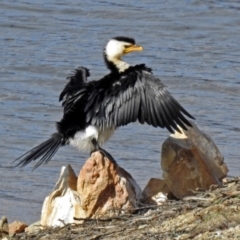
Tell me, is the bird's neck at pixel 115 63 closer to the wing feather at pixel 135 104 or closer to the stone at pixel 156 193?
the wing feather at pixel 135 104

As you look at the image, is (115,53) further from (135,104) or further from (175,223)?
(175,223)

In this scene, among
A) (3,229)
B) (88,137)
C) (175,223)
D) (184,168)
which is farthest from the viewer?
(88,137)

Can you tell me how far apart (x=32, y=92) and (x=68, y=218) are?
4.73 metres

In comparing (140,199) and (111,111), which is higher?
(111,111)

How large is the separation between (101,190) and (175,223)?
3.46ft

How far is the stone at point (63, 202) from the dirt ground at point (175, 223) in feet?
0.94

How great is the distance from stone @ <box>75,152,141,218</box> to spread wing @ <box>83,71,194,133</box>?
1.75 ft

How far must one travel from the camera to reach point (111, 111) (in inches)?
283

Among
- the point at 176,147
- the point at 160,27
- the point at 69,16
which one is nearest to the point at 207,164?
the point at 176,147

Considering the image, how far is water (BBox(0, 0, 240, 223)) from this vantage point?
9133mm

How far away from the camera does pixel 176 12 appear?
1505 cm

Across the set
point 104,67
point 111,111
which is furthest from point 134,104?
point 104,67

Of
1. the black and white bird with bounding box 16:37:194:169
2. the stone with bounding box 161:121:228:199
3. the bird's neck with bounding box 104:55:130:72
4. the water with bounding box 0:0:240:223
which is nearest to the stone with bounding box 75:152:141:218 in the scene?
the stone with bounding box 161:121:228:199

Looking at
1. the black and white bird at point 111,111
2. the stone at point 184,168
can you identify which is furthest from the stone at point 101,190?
the black and white bird at point 111,111
